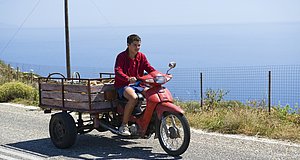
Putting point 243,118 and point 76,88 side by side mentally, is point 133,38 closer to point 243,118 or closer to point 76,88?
point 76,88

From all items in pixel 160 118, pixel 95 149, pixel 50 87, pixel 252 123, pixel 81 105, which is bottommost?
pixel 95 149

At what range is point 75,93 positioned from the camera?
876 centimetres

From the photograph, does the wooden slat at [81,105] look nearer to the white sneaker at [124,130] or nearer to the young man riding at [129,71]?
the young man riding at [129,71]

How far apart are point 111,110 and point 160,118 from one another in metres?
1.12

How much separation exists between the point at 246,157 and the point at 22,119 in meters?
6.19

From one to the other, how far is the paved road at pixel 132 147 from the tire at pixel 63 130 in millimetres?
130

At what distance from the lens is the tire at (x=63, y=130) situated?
8703mm

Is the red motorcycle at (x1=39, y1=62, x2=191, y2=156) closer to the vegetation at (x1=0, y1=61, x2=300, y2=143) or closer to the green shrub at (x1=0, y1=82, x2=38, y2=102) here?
the vegetation at (x1=0, y1=61, x2=300, y2=143)

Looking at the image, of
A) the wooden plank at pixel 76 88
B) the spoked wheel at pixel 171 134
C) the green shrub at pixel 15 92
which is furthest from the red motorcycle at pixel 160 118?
the green shrub at pixel 15 92

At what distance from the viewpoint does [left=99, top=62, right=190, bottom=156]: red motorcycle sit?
25.8ft

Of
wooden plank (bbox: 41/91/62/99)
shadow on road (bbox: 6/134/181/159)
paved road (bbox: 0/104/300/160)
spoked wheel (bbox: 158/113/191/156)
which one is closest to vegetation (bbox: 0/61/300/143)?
paved road (bbox: 0/104/300/160)

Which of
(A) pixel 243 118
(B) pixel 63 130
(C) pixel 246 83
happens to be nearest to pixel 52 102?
(B) pixel 63 130

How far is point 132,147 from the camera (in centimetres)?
878

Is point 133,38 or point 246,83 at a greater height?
point 133,38
